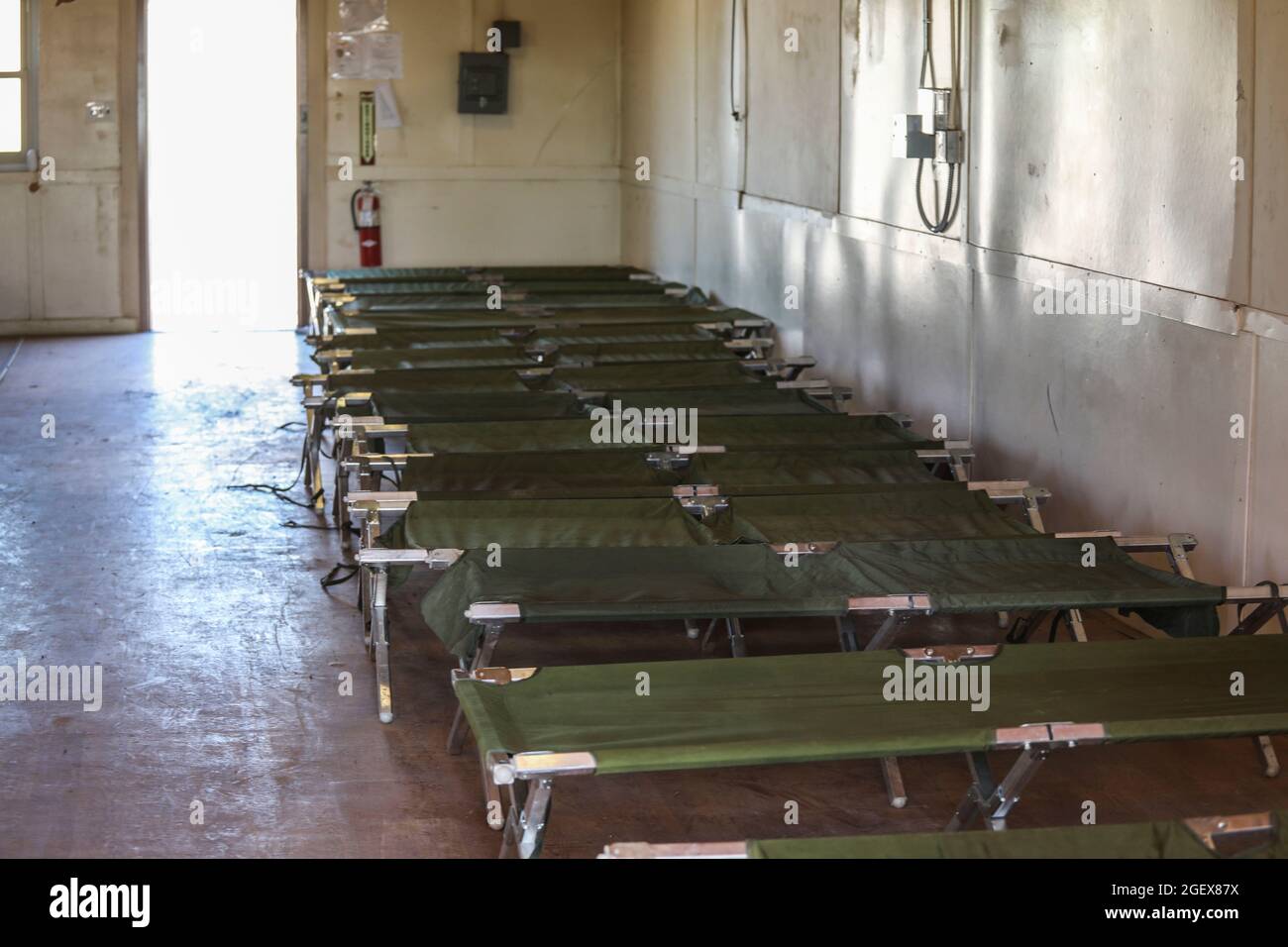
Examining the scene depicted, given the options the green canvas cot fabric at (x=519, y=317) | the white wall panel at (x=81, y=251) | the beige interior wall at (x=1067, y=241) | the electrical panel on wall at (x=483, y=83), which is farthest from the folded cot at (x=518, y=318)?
the white wall panel at (x=81, y=251)

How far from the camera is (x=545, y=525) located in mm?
3838

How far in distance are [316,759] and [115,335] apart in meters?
6.97

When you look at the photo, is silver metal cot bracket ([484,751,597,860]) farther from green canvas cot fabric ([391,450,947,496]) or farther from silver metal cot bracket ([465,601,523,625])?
green canvas cot fabric ([391,450,947,496])

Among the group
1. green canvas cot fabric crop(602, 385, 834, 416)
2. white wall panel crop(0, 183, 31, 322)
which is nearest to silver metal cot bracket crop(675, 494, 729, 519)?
green canvas cot fabric crop(602, 385, 834, 416)

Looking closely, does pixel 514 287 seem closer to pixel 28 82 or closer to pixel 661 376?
pixel 661 376

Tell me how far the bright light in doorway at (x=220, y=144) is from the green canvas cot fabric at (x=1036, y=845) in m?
9.72

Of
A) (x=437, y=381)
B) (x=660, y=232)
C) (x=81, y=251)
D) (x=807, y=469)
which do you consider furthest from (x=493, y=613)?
(x=81, y=251)

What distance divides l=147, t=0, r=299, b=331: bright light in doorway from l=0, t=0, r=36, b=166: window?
1988 millimetres

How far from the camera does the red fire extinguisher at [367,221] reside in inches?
382

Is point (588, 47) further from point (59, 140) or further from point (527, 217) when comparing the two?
point (59, 140)

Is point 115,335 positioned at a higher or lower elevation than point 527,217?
lower

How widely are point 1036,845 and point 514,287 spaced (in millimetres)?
6352
